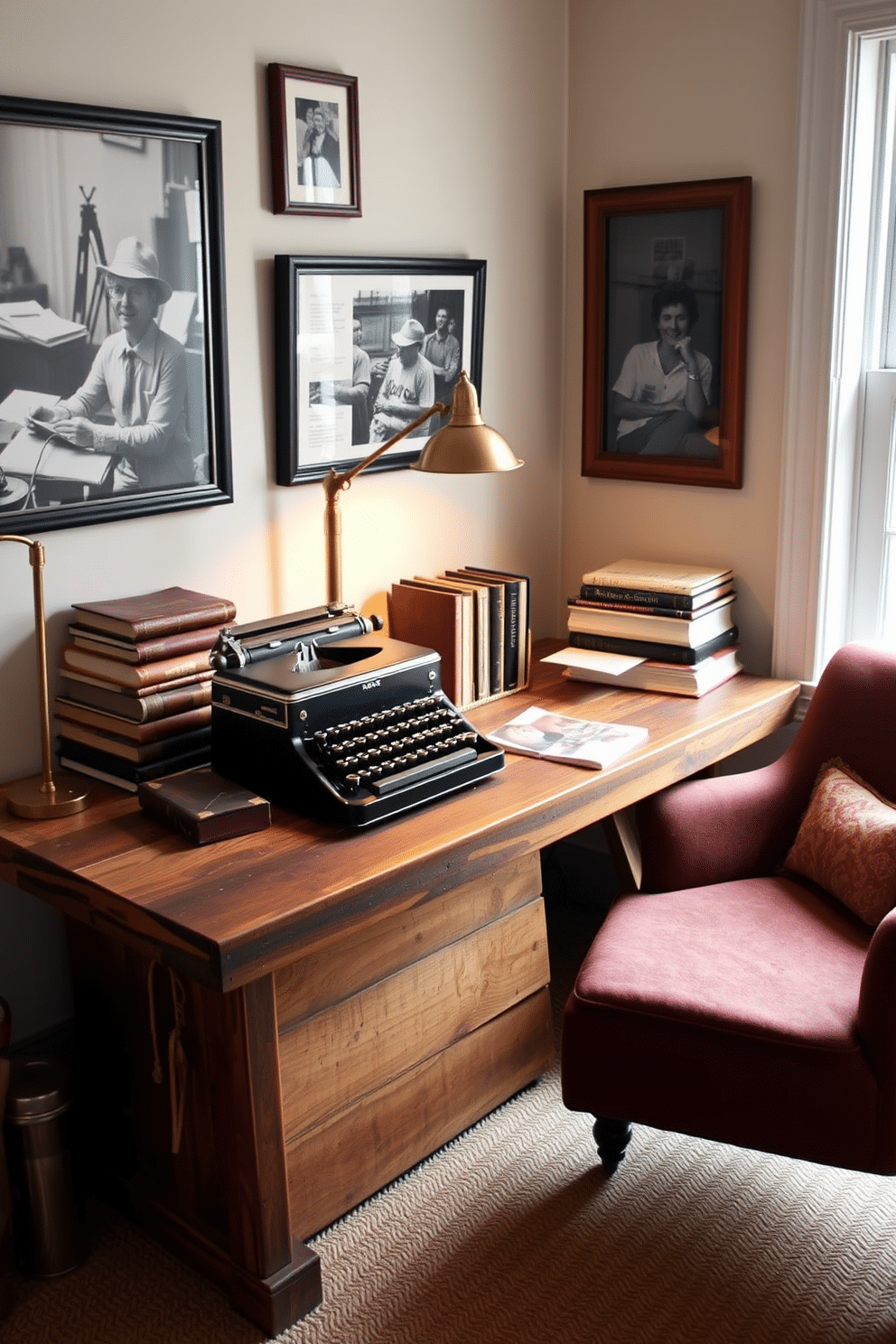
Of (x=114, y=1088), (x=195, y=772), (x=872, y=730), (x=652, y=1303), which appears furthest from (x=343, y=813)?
(x=872, y=730)

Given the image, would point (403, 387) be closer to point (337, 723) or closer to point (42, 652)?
point (337, 723)

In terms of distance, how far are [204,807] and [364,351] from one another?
112 centimetres

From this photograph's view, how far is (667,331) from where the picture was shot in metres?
3.03

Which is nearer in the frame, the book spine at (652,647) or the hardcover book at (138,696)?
the hardcover book at (138,696)

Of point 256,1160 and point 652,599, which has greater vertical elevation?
point 652,599

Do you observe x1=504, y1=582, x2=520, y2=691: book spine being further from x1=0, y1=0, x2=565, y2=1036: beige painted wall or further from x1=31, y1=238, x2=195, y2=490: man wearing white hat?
x1=31, y1=238, x2=195, y2=490: man wearing white hat

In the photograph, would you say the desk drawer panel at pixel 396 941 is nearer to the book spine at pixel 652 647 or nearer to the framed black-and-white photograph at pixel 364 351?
the book spine at pixel 652 647

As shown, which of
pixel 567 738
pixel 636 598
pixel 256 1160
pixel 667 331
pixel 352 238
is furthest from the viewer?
pixel 667 331

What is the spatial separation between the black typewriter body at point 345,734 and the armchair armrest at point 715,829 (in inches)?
15.4

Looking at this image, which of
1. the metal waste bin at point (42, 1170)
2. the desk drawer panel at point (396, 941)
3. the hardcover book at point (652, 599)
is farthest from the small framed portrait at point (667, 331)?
the metal waste bin at point (42, 1170)

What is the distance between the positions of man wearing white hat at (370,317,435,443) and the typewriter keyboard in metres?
0.73

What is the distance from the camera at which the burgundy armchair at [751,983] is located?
1.99 m

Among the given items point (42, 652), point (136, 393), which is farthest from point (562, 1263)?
point (136, 393)

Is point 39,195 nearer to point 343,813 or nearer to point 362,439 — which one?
point 362,439
